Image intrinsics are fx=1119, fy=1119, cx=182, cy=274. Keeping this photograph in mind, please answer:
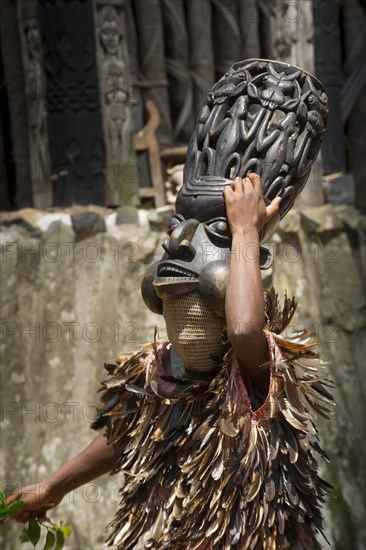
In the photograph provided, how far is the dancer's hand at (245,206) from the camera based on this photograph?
3.02m

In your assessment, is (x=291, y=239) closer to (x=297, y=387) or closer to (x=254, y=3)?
(x=254, y=3)

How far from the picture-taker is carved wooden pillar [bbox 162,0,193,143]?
570 cm

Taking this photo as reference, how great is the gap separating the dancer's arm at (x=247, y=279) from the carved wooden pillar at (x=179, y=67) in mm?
2708

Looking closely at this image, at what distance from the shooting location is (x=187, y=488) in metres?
3.10

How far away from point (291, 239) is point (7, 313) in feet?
4.88

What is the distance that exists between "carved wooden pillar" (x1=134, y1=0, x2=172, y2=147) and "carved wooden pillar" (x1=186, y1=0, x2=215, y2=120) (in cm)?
19

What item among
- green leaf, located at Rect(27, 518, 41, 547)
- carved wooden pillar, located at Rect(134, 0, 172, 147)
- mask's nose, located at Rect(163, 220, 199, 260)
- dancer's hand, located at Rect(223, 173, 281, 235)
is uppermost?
carved wooden pillar, located at Rect(134, 0, 172, 147)

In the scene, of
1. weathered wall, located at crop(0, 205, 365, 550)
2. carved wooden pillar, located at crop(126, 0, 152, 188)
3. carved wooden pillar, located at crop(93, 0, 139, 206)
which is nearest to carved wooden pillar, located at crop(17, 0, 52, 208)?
weathered wall, located at crop(0, 205, 365, 550)

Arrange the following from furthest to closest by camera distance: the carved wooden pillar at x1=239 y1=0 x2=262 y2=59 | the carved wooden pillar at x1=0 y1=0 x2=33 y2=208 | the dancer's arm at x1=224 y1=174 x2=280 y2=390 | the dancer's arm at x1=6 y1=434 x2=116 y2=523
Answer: the carved wooden pillar at x1=239 y1=0 x2=262 y2=59 < the carved wooden pillar at x1=0 y1=0 x2=33 y2=208 < the dancer's arm at x1=6 y1=434 x2=116 y2=523 < the dancer's arm at x1=224 y1=174 x2=280 y2=390

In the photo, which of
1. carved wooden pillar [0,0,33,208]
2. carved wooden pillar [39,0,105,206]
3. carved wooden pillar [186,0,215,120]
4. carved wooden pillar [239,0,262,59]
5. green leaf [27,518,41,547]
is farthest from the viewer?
carved wooden pillar [239,0,262,59]

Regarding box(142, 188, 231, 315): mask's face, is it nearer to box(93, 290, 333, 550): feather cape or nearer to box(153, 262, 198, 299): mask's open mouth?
box(153, 262, 198, 299): mask's open mouth

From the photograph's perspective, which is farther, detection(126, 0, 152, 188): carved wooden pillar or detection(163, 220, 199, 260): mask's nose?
detection(126, 0, 152, 188): carved wooden pillar

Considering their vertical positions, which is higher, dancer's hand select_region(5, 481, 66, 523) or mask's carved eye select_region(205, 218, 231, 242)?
mask's carved eye select_region(205, 218, 231, 242)

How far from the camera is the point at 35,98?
5367mm
